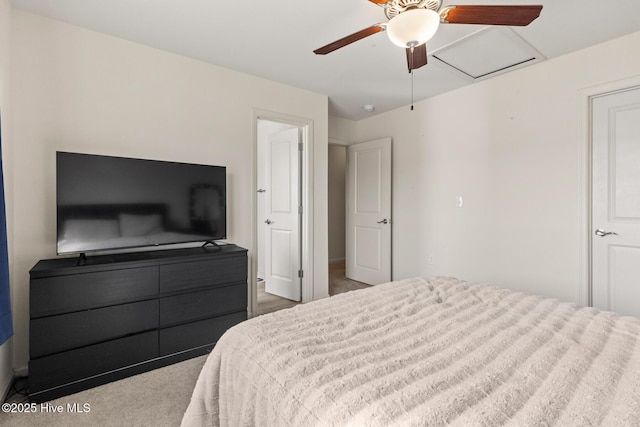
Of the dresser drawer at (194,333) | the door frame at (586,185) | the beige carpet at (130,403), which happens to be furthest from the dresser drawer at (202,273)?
the door frame at (586,185)

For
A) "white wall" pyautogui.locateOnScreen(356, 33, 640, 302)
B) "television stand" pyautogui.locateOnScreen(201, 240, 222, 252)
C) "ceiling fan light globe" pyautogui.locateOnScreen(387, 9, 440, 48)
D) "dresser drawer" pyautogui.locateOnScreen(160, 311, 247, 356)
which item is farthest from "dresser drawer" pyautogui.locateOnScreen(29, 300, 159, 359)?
"white wall" pyautogui.locateOnScreen(356, 33, 640, 302)

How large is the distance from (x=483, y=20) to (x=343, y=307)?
1680 mm

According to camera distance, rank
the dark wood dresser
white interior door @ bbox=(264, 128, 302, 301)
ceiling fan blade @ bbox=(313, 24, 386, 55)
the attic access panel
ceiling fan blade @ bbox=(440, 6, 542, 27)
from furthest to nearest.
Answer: white interior door @ bbox=(264, 128, 302, 301), the attic access panel, the dark wood dresser, ceiling fan blade @ bbox=(313, 24, 386, 55), ceiling fan blade @ bbox=(440, 6, 542, 27)

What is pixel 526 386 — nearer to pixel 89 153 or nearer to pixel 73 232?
pixel 73 232

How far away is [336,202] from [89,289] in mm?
4820

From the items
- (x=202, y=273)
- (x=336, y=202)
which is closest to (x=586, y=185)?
(x=202, y=273)

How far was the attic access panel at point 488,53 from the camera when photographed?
8.09ft

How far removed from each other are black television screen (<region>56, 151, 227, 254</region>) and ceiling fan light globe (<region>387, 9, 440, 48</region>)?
1.88m

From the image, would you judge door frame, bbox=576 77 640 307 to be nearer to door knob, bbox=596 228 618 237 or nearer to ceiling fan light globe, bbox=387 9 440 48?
door knob, bbox=596 228 618 237

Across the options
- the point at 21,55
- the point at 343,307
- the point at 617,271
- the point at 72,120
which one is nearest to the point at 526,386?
the point at 343,307

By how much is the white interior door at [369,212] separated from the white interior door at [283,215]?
4.25 ft

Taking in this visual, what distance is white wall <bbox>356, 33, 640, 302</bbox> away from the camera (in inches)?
109

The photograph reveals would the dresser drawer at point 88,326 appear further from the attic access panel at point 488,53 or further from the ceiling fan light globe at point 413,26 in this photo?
the attic access panel at point 488,53

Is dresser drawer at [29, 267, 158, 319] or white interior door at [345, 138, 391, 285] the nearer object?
dresser drawer at [29, 267, 158, 319]
